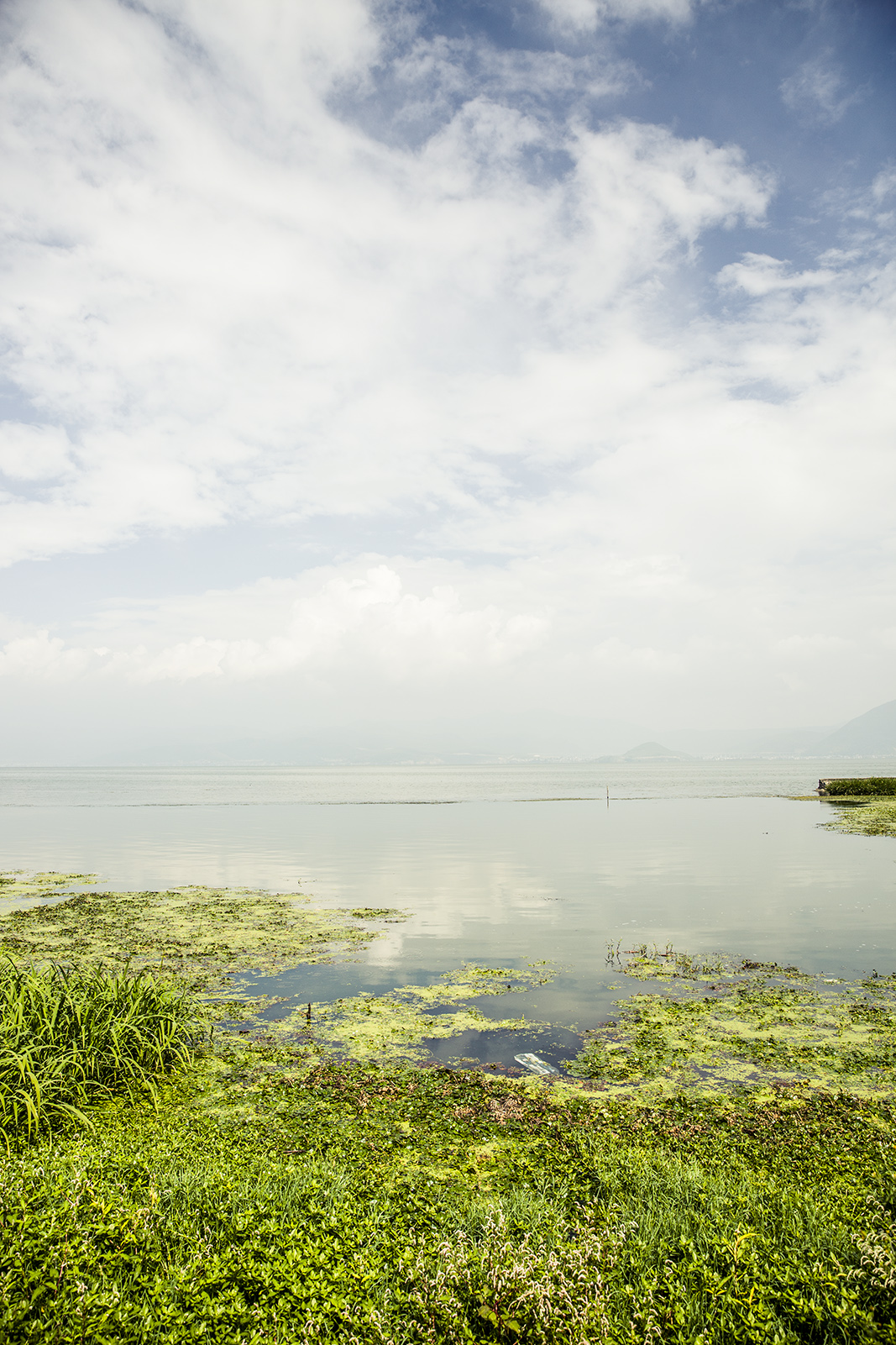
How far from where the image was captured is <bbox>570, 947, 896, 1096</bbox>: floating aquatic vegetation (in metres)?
10.6

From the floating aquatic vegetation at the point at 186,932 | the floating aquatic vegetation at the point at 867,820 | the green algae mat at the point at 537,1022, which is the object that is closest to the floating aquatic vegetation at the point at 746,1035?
the green algae mat at the point at 537,1022

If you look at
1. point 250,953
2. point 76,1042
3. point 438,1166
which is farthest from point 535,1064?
point 250,953

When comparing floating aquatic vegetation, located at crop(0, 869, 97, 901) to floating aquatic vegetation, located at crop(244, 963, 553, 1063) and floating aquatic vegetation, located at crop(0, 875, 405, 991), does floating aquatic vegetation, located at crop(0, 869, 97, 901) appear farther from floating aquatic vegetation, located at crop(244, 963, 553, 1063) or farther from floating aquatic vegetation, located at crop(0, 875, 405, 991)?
floating aquatic vegetation, located at crop(244, 963, 553, 1063)

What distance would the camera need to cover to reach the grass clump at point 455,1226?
15.0 ft

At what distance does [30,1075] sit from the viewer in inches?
340

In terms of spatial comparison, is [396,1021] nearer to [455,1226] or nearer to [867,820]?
[455,1226]

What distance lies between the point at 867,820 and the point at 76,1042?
52.0m

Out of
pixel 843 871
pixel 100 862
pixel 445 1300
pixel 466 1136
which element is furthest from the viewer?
pixel 100 862

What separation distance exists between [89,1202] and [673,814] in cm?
6096

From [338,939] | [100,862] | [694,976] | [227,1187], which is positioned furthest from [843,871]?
[100,862]

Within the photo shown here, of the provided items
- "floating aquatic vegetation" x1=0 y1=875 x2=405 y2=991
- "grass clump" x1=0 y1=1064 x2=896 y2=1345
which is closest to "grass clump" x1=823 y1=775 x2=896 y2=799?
"floating aquatic vegetation" x1=0 y1=875 x2=405 y2=991

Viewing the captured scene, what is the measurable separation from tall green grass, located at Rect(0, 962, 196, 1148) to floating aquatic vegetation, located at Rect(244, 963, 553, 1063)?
1.92 meters

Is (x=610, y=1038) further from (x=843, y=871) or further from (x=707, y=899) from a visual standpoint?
(x=843, y=871)

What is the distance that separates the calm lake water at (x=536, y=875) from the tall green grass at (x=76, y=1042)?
167 inches
